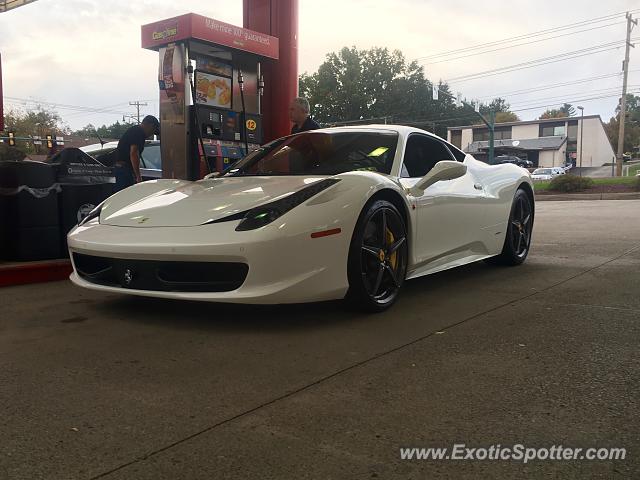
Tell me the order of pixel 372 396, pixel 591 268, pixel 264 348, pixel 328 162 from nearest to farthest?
pixel 372 396
pixel 264 348
pixel 328 162
pixel 591 268

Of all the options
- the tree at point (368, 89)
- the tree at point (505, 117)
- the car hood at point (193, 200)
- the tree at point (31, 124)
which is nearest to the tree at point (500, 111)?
the tree at point (505, 117)

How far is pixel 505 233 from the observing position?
533cm

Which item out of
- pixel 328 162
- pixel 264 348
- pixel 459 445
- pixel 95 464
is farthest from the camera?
pixel 328 162

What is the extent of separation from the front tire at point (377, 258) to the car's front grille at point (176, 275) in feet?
2.42

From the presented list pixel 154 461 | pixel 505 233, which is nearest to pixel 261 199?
pixel 154 461

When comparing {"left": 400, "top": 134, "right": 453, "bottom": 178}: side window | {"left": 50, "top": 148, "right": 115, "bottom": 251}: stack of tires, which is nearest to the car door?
{"left": 400, "top": 134, "right": 453, "bottom": 178}: side window

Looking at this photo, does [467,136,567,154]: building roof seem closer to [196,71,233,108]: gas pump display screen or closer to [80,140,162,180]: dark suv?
[80,140,162,180]: dark suv

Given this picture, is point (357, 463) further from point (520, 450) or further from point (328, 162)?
point (328, 162)

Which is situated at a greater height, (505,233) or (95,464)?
(505,233)

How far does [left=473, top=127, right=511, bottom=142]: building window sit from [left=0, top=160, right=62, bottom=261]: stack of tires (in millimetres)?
66743

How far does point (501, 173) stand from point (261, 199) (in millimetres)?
2940

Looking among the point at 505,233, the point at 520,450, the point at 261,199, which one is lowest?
the point at 520,450

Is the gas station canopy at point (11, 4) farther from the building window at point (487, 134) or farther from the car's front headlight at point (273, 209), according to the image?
the building window at point (487, 134)

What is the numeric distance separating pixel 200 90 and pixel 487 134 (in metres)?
65.4
